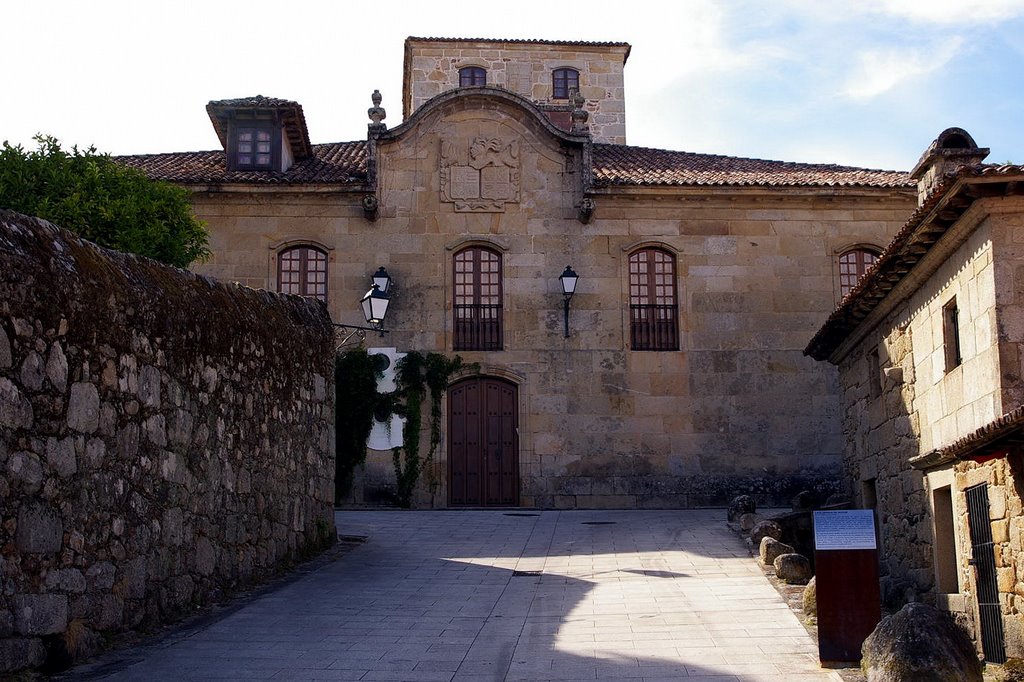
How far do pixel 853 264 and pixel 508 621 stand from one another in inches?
580

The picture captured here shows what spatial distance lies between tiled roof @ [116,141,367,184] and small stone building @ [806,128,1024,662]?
1107 cm

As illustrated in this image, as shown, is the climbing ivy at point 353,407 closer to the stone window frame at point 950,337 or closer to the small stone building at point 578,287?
the small stone building at point 578,287

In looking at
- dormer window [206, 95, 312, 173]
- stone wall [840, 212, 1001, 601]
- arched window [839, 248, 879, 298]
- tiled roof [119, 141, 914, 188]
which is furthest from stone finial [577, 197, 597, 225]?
stone wall [840, 212, 1001, 601]

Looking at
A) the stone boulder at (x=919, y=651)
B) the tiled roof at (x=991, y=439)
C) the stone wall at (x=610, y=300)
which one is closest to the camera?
the stone boulder at (x=919, y=651)

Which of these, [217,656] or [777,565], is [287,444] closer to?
[217,656]

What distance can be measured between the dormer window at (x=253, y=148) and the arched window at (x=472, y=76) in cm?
862

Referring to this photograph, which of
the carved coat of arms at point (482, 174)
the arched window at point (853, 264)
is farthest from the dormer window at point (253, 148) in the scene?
the arched window at point (853, 264)

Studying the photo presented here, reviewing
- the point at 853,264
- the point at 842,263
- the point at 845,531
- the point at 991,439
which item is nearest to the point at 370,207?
the point at 842,263

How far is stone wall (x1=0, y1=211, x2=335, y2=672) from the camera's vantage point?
6762 mm

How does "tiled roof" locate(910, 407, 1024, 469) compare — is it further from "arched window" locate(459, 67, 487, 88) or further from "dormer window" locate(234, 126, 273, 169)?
"arched window" locate(459, 67, 487, 88)

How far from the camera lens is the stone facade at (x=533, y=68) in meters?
29.9

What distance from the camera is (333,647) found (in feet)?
27.5

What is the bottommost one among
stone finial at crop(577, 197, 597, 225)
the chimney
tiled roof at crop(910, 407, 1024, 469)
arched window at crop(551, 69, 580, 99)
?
tiled roof at crop(910, 407, 1024, 469)

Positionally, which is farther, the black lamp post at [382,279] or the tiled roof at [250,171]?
the tiled roof at [250,171]
